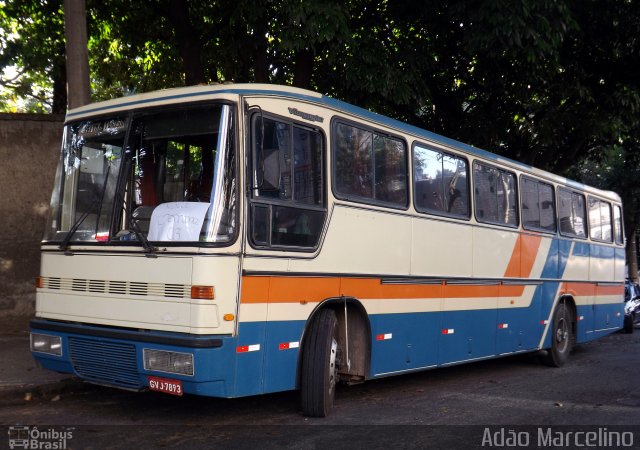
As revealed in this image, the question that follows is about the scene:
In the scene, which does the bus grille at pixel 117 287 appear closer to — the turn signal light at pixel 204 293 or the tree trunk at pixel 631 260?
the turn signal light at pixel 204 293

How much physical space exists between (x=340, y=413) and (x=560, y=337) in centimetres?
623

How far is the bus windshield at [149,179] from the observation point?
584 centimetres

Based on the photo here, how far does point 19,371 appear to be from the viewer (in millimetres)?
8047

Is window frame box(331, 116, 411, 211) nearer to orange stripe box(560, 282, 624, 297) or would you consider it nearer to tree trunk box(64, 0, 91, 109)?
tree trunk box(64, 0, 91, 109)

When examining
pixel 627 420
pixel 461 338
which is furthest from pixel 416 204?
pixel 627 420

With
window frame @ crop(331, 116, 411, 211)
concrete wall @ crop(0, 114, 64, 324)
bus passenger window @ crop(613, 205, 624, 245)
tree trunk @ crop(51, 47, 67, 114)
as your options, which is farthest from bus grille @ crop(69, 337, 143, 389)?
bus passenger window @ crop(613, 205, 624, 245)

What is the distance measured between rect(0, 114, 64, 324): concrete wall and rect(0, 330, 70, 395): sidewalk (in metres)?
1.20

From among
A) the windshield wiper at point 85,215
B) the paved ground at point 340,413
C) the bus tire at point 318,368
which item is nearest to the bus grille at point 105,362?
the paved ground at point 340,413

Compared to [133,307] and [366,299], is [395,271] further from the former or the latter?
[133,307]

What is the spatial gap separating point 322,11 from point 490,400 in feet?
18.8

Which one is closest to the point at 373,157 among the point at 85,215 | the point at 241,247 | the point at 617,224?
the point at 241,247

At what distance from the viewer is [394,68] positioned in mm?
11516

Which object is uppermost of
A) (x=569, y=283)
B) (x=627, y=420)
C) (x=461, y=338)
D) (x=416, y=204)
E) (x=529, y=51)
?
(x=529, y=51)

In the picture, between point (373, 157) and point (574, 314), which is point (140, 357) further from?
point (574, 314)
